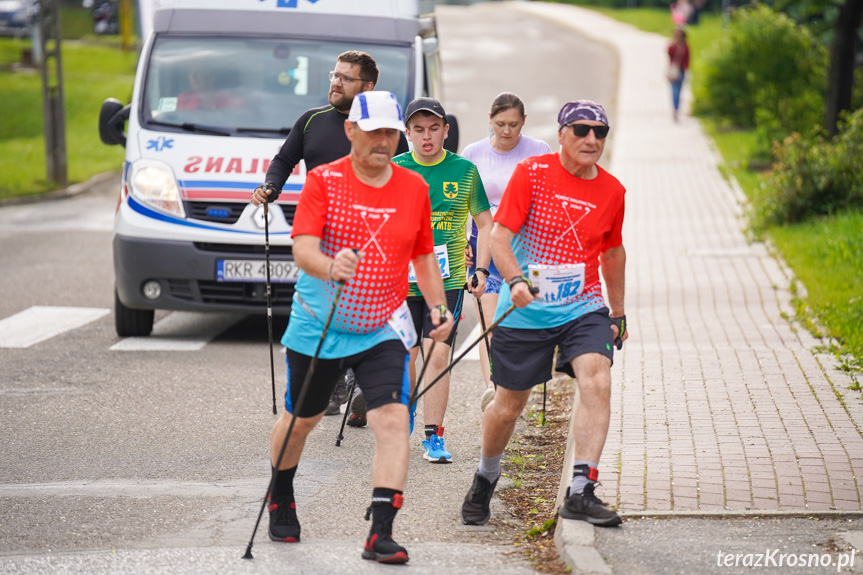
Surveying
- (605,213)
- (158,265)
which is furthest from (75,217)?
(605,213)

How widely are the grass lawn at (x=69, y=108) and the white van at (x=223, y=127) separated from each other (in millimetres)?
9844

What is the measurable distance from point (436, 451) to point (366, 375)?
1864 mm

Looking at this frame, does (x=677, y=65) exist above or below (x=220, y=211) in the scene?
below

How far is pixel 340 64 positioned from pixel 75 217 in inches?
456

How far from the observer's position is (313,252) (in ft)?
15.8

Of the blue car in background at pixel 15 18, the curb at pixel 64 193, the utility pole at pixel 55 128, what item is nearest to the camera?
the curb at pixel 64 193

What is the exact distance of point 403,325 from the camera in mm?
5094

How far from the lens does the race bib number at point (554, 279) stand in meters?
5.45

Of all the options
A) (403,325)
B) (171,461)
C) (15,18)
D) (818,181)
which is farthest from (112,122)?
(15,18)

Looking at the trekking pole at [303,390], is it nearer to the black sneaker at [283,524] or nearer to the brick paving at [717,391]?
the black sneaker at [283,524]

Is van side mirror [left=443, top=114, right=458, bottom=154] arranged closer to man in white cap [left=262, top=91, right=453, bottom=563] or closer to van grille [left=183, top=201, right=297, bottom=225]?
van grille [left=183, top=201, right=297, bottom=225]

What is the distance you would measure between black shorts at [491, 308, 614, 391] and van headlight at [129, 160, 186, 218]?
4.76 metres

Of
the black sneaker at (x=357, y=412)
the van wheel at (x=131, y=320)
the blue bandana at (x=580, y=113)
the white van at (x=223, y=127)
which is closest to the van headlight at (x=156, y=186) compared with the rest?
the white van at (x=223, y=127)

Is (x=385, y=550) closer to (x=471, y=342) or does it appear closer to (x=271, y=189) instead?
(x=271, y=189)
